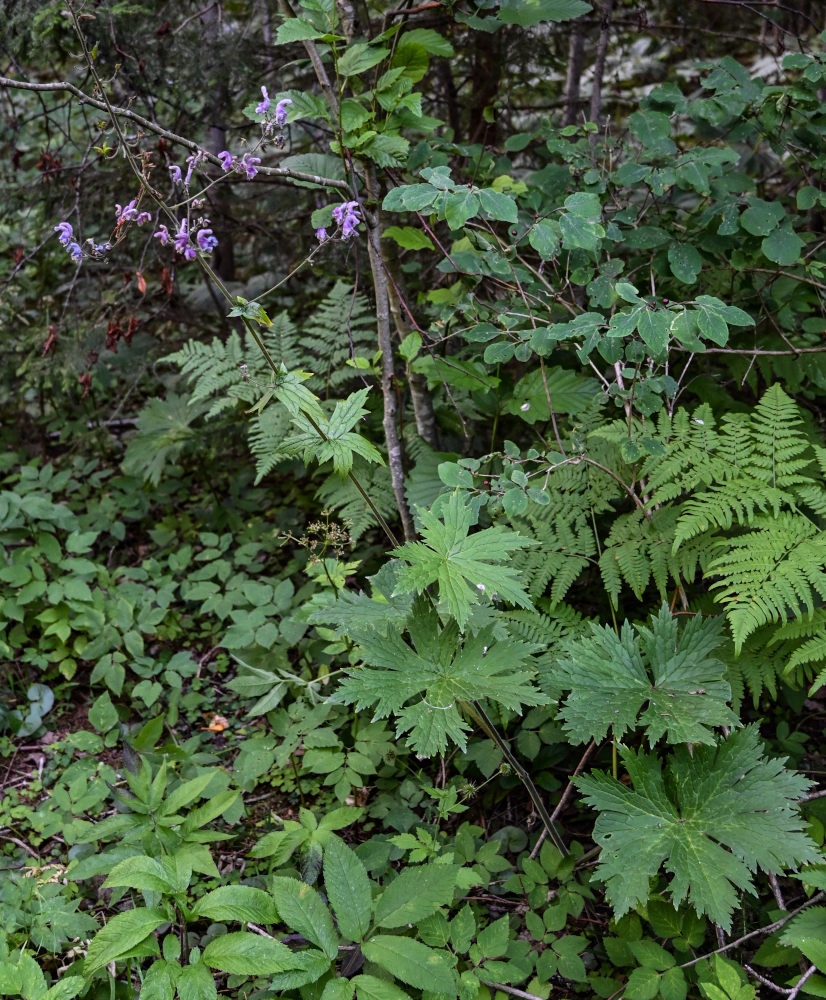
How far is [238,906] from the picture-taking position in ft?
5.83

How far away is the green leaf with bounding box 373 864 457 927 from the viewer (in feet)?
5.72

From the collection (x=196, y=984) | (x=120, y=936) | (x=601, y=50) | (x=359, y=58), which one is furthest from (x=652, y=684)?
(x=601, y=50)

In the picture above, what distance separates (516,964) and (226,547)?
1.98 metres

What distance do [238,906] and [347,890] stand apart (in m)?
0.25

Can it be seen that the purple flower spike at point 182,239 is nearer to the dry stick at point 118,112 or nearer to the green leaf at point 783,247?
the dry stick at point 118,112

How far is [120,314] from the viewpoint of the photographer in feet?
11.4

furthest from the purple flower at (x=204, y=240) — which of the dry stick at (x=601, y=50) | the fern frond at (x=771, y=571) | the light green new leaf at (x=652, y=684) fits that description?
the dry stick at (x=601, y=50)

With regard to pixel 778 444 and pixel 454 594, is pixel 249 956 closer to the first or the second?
pixel 454 594

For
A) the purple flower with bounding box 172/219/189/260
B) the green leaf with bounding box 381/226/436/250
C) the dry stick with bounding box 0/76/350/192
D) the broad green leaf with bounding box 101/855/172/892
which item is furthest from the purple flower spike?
the broad green leaf with bounding box 101/855/172/892

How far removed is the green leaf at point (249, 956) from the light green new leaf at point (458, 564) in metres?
0.86

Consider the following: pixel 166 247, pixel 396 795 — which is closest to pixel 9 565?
pixel 166 247

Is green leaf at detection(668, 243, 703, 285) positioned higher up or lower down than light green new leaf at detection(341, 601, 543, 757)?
higher up

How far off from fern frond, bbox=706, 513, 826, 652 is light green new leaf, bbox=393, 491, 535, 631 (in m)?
0.57

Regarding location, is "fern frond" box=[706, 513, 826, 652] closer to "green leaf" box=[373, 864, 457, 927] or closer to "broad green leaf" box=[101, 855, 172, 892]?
"green leaf" box=[373, 864, 457, 927]
